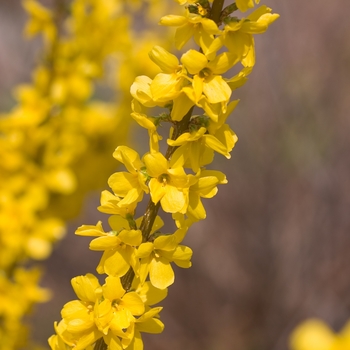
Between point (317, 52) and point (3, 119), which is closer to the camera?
point (3, 119)

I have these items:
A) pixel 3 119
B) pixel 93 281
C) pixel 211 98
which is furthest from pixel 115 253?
pixel 3 119

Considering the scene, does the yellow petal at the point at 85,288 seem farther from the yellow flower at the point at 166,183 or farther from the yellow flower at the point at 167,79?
the yellow flower at the point at 167,79

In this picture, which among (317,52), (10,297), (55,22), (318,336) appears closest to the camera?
(318,336)

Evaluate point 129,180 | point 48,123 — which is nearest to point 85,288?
point 129,180

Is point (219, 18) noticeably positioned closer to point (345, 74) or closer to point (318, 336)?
point (318, 336)

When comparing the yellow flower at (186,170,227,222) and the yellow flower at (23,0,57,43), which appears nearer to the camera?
the yellow flower at (186,170,227,222)

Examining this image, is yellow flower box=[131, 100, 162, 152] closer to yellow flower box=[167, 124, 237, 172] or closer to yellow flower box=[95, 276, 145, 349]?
yellow flower box=[167, 124, 237, 172]

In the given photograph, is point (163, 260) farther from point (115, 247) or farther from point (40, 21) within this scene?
point (40, 21)

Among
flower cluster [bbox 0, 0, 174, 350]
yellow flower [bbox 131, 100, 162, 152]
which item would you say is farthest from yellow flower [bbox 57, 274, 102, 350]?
flower cluster [bbox 0, 0, 174, 350]
